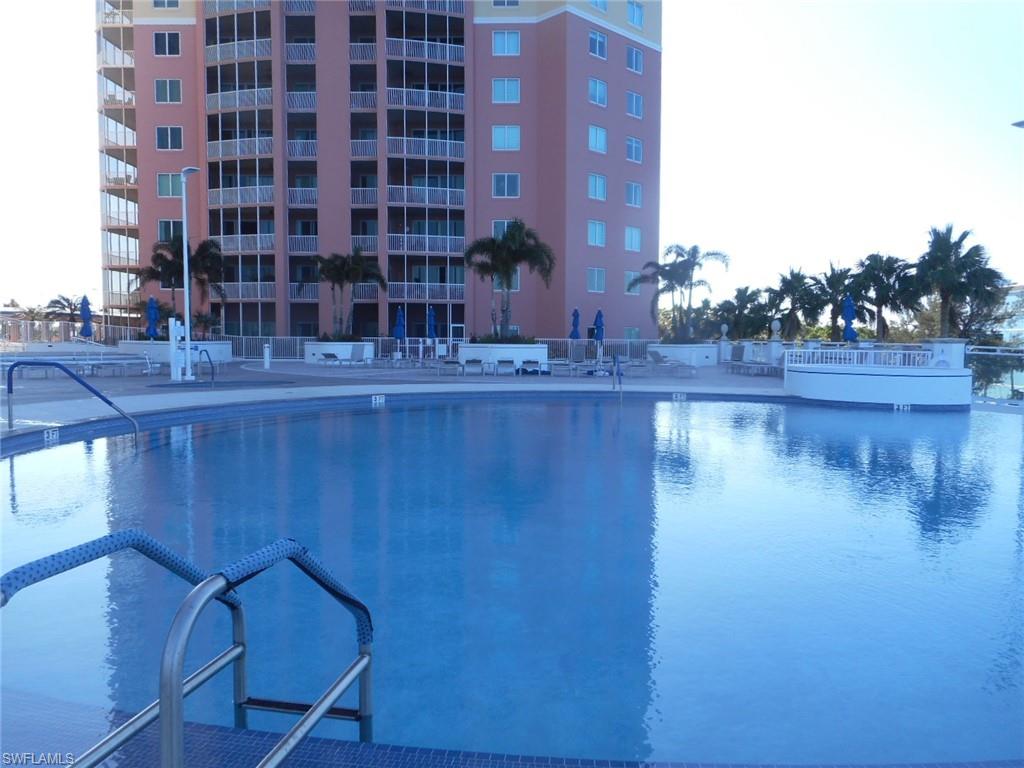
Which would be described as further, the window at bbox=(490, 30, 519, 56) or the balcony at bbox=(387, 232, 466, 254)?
the window at bbox=(490, 30, 519, 56)

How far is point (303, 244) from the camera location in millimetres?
36375

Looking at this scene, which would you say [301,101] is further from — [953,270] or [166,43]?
[953,270]

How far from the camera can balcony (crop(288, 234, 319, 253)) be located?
36250mm

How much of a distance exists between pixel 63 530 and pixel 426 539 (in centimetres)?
332

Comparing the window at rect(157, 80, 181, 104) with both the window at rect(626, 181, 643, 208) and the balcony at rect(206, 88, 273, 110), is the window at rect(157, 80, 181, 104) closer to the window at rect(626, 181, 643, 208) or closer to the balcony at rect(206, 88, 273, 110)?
the balcony at rect(206, 88, 273, 110)

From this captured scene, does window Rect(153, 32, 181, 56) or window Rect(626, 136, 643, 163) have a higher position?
window Rect(153, 32, 181, 56)

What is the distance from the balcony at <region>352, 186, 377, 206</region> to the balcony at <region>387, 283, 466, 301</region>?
4199mm

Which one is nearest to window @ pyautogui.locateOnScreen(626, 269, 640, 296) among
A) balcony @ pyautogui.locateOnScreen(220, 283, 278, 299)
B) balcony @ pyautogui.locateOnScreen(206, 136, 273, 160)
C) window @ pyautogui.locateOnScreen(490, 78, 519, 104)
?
window @ pyautogui.locateOnScreen(490, 78, 519, 104)

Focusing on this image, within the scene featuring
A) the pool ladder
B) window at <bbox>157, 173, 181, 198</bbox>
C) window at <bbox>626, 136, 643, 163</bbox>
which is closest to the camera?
the pool ladder

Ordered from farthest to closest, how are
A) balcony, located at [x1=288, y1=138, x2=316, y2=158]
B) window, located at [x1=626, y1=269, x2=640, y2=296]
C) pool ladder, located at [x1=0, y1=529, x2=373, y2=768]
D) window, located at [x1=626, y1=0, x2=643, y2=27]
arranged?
window, located at [x1=626, y1=0, x2=643, y2=27] → window, located at [x1=626, y1=269, x2=640, y2=296] → balcony, located at [x1=288, y1=138, x2=316, y2=158] → pool ladder, located at [x1=0, y1=529, x2=373, y2=768]

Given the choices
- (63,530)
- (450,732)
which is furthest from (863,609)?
(63,530)

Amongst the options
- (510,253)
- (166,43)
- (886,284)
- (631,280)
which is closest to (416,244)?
(510,253)

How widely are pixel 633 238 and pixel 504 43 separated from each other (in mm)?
11569

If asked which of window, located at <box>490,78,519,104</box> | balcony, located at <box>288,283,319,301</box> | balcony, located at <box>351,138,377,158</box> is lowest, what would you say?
balcony, located at <box>288,283,319,301</box>
